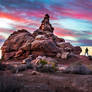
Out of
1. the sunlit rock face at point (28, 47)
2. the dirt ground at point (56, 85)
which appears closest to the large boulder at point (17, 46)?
the sunlit rock face at point (28, 47)

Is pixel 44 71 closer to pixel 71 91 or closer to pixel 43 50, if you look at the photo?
pixel 71 91

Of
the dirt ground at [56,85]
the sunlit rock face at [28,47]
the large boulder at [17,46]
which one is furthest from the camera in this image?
the large boulder at [17,46]

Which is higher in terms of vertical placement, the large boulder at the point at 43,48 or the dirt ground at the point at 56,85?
the large boulder at the point at 43,48

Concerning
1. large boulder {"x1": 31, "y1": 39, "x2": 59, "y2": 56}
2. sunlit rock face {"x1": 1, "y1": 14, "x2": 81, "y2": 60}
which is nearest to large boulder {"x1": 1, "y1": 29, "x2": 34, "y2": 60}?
sunlit rock face {"x1": 1, "y1": 14, "x2": 81, "y2": 60}

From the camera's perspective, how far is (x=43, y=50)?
4159 cm

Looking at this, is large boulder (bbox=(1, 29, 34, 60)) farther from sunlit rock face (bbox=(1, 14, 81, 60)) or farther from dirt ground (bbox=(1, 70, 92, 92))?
dirt ground (bbox=(1, 70, 92, 92))

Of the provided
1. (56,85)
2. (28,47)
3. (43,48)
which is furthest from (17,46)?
(56,85)

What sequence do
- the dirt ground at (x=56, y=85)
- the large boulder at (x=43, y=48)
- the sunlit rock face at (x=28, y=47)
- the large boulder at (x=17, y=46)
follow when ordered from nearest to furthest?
the dirt ground at (x=56, y=85), the large boulder at (x=43, y=48), the sunlit rock face at (x=28, y=47), the large boulder at (x=17, y=46)

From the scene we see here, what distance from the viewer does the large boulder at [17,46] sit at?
141ft

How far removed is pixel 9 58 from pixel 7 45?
4697 mm

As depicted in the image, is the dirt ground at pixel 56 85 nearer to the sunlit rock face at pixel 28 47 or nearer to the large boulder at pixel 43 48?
the large boulder at pixel 43 48

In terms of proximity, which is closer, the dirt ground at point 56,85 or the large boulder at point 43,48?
the dirt ground at point 56,85

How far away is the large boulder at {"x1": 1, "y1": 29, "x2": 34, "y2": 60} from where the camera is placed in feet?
141

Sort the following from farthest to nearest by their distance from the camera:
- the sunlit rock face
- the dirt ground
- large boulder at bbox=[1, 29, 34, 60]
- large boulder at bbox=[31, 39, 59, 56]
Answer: large boulder at bbox=[1, 29, 34, 60] → the sunlit rock face → large boulder at bbox=[31, 39, 59, 56] → the dirt ground
